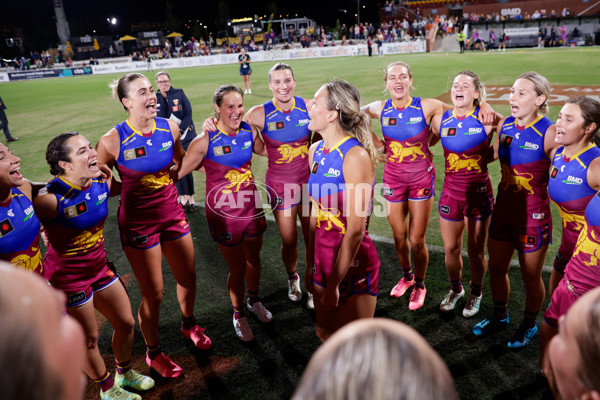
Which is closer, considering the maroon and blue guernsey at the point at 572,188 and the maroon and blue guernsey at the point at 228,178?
the maroon and blue guernsey at the point at 572,188

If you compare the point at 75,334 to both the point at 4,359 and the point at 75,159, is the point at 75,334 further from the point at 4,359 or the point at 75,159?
the point at 75,159

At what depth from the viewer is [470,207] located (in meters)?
4.14

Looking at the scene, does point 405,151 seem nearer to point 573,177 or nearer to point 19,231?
point 573,177

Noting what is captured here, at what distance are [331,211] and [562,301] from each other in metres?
1.74

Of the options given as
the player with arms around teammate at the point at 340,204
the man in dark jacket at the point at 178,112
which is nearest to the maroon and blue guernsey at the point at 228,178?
the player with arms around teammate at the point at 340,204

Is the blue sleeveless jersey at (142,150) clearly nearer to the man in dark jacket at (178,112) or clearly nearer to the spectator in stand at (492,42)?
the man in dark jacket at (178,112)

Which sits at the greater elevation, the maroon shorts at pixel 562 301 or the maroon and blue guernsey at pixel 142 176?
the maroon and blue guernsey at pixel 142 176

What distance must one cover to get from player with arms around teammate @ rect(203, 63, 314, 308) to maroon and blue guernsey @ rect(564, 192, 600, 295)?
268cm

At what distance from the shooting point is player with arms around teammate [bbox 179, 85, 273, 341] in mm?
→ 4012

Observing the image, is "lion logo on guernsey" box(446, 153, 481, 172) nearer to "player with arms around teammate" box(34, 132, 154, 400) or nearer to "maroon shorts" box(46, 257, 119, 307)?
"player with arms around teammate" box(34, 132, 154, 400)

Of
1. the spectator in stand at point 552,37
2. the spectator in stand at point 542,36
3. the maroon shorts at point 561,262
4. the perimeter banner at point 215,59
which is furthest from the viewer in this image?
the perimeter banner at point 215,59

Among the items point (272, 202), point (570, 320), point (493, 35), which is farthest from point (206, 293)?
point (493, 35)

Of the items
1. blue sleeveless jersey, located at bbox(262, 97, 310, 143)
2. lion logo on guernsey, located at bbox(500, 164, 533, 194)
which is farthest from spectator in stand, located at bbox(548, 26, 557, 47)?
blue sleeveless jersey, located at bbox(262, 97, 310, 143)

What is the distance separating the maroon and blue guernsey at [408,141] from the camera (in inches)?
177
